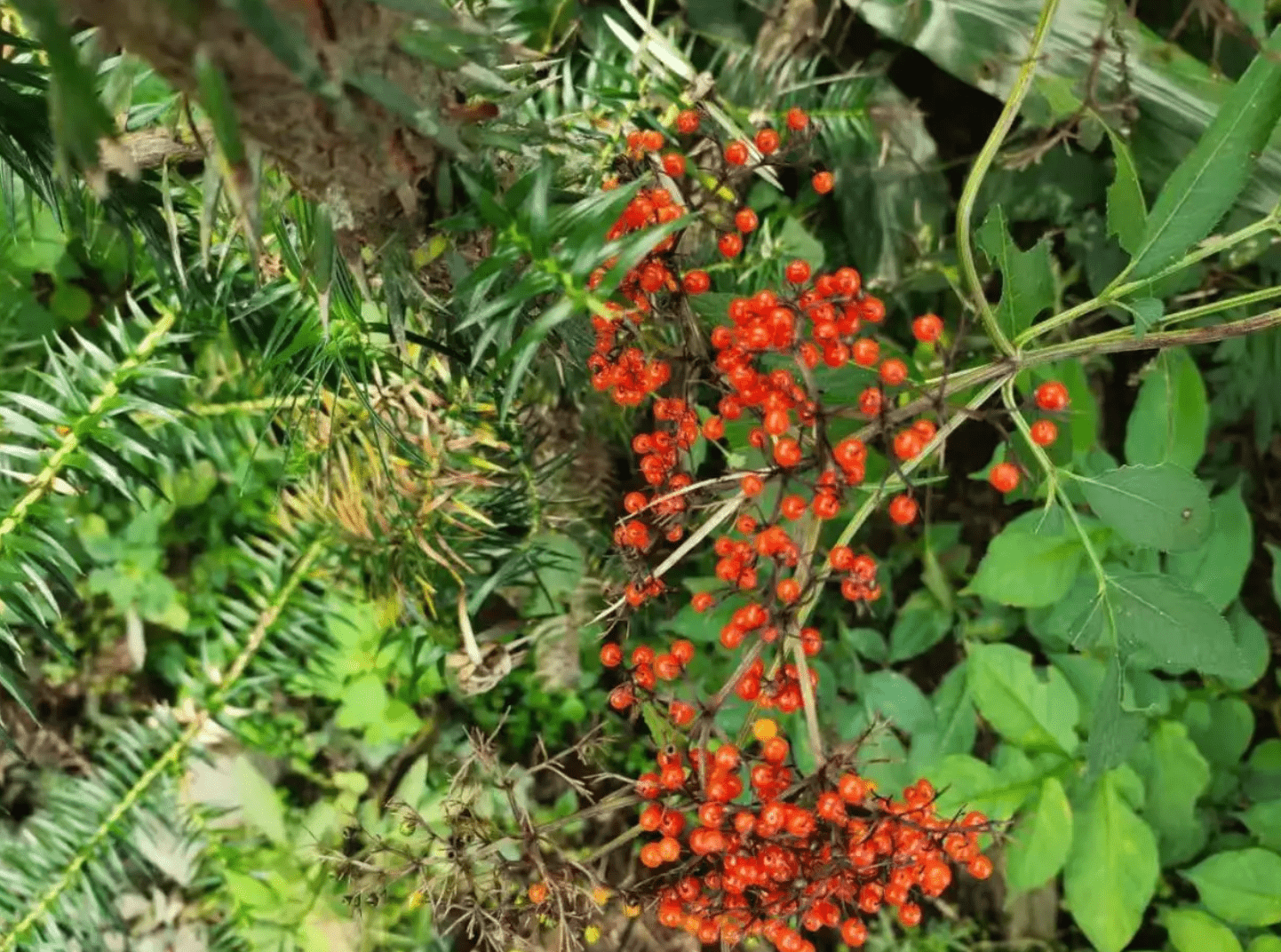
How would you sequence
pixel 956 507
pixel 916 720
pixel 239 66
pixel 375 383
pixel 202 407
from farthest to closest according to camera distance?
1. pixel 956 507
2. pixel 916 720
3. pixel 202 407
4. pixel 375 383
5. pixel 239 66

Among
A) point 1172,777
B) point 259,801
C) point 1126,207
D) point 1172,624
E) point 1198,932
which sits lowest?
point 259,801

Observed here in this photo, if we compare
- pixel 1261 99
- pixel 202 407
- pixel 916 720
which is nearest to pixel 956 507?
pixel 916 720

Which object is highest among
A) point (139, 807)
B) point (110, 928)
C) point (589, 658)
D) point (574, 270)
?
point (574, 270)

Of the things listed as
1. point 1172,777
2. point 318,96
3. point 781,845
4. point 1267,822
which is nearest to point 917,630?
point 1172,777

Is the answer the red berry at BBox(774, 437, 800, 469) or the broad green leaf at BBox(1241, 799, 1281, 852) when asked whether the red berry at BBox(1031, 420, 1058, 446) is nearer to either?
the red berry at BBox(774, 437, 800, 469)

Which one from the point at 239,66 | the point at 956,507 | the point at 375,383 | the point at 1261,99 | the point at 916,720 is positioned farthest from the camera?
the point at 956,507

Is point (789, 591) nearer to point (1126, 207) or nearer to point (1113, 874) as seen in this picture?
point (1126, 207)

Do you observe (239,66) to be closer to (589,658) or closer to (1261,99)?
(1261,99)

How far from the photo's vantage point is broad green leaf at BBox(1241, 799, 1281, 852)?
109 centimetres

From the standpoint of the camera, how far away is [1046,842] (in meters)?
1.00

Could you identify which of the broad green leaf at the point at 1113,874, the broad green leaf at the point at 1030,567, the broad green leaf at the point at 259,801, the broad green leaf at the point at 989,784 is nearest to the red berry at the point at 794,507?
the broad green leaf at the point at 1030,567

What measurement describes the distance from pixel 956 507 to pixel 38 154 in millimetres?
1136

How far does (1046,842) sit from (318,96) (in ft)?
3.24

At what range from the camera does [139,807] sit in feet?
3.34
